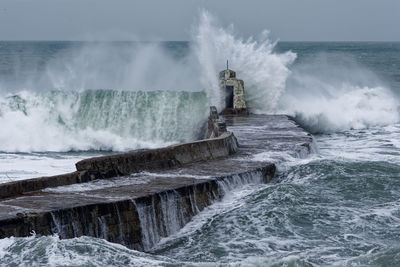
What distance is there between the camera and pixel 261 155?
1448 centimetres

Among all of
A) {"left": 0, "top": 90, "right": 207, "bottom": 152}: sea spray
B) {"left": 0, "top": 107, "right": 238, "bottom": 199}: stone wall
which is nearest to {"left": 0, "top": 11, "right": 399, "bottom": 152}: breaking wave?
{"left": 0, "top": 90, "right": 207, "bottom": 152}: sea spray

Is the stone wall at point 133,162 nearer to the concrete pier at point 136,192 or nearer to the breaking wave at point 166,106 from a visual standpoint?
the concrete pier at point 136,192

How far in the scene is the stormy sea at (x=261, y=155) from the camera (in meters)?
8.88

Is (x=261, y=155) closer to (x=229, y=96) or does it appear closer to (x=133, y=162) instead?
(x=133, y=162)

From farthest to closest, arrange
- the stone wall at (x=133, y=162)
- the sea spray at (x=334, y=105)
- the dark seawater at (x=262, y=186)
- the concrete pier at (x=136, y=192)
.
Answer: the sea spray at (x=334, y=105), the stone wall at (x=133, y=162), the concrete pier at (x=136, y=192), the dark seawater at (x=262, y=186)

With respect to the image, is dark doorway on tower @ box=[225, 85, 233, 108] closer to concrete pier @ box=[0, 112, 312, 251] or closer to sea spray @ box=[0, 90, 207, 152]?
sea spray @ box=[0, 90, 207, 152]

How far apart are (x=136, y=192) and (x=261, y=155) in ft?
14.9

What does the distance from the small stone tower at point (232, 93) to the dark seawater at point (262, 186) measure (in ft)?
3.12

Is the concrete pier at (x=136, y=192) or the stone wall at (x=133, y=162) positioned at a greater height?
the stone wall at (x=133, y=162)

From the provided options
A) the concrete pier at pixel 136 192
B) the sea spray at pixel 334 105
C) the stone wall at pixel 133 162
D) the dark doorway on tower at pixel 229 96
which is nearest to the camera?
A: the concrete pier at pixel 136 192

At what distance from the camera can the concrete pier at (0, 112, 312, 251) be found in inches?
356

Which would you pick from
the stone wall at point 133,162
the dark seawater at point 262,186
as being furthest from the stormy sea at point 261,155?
the stone wall at point 133,162

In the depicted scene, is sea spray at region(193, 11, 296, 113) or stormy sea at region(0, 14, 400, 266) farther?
sea spray at region(193, 11, 296, 113)

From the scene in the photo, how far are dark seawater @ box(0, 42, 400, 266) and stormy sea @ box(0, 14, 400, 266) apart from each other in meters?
0.03
